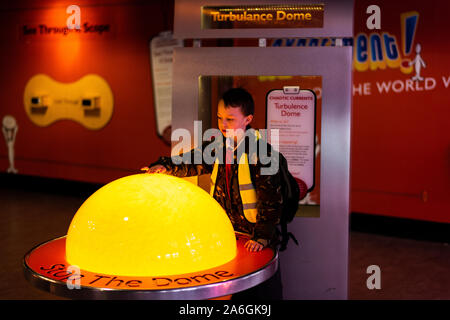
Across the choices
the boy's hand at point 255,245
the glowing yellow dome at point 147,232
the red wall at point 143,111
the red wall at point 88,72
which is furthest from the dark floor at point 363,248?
the glowing yellow dome at point 147,232

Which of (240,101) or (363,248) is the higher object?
(240,101)

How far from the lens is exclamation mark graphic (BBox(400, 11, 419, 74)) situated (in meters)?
6.27

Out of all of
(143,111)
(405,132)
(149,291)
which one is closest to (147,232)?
(149,291)

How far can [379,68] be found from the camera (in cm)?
655

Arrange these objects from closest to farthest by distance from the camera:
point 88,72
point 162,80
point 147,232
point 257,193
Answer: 1. point 147,232
2. point 257,193
3. point 162,80
4. point 88,72

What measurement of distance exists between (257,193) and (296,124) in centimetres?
88

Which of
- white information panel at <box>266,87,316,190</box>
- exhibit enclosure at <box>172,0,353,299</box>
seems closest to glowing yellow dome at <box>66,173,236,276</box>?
exhibit enclosure at <box>172,0,353,299</box>

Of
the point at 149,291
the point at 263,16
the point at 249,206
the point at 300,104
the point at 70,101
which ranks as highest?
the point at 263,16

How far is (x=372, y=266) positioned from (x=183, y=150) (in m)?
2.84

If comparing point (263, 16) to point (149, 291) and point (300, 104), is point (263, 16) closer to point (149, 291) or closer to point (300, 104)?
point (300, 104)

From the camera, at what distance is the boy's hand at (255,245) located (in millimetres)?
2604

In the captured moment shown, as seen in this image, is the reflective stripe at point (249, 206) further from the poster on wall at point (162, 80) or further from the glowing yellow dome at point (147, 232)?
the poster on wall at point (162, 80)

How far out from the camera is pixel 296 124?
3561 millimetres
